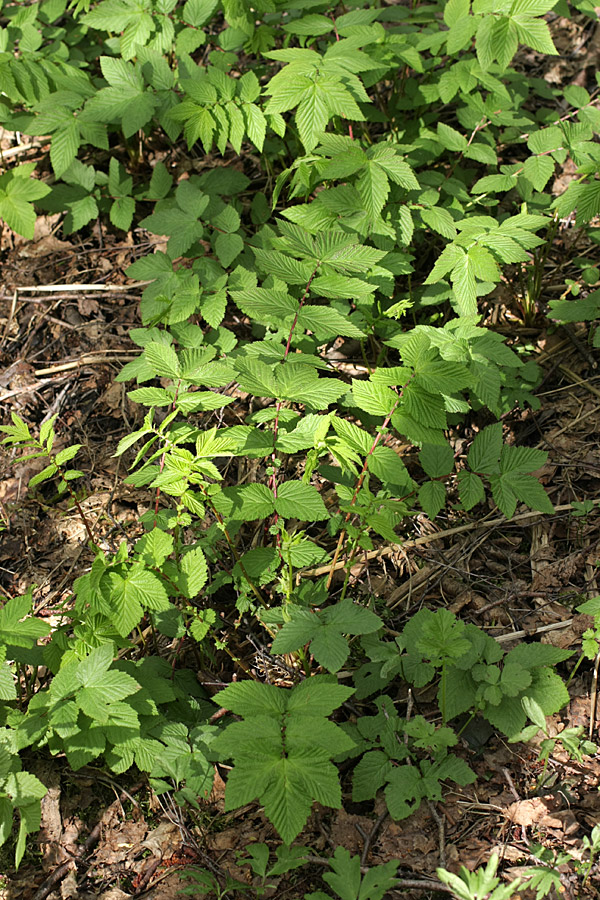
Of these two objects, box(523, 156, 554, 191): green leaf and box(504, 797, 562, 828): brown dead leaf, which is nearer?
box(504, 797, 562, 828): brown dead leaf

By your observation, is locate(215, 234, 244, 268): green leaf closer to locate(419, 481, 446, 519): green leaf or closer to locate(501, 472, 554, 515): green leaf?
locate(419, 481, 446, 519): green leaf

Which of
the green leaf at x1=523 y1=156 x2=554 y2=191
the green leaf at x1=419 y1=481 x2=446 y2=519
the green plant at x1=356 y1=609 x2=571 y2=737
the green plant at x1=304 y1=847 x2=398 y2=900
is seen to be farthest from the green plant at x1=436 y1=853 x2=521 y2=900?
the green leaf at x1=523 y1=156 x2=554 y2=191

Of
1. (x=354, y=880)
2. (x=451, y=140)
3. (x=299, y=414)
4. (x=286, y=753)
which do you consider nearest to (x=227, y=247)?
(x=299, y=414)

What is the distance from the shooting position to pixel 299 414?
2512 millimetres

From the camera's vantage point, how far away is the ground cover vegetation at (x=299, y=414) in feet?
6.02

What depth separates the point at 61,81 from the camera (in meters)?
3.19

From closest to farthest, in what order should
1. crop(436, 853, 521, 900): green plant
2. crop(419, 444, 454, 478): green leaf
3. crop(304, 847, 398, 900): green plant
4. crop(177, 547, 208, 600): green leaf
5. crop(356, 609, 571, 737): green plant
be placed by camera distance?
crop(436, 853, 521, 900): green plant → crop(304, 847, 398, 900): green plant → crop(356, 609, 571, 737): green plant → crop(177, 547, 208, 600): green leaf → crop(419, 444, 454, 478): green leaf

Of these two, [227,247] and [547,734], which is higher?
[227,247]

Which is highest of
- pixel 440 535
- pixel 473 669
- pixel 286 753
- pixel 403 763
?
pixel 286 753

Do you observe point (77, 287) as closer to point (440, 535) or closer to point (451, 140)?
point (451, 140)

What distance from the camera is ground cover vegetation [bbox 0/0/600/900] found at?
1.83 metres

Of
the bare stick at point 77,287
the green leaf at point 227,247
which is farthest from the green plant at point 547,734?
the bare stick at point 77,287

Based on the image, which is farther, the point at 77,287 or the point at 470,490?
the point at 77,287

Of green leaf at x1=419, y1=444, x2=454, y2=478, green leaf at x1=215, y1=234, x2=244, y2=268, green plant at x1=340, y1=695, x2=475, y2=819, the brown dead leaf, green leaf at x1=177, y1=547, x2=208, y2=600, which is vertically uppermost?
green leaf at x1=215, y1=234, x2=244, y2=268
